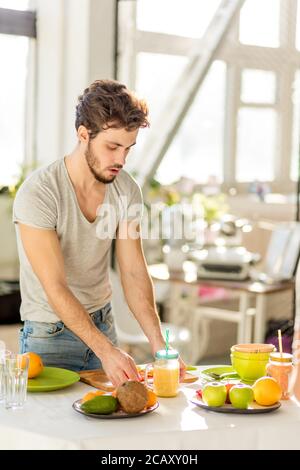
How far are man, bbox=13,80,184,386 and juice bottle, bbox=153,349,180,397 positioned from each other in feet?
0.49

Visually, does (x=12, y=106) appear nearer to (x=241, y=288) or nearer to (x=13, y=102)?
(x=13, y=102)

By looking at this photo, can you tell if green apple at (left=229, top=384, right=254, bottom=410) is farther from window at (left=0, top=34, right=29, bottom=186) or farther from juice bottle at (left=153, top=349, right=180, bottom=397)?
window at (left=0, top=34, right=29, bottom=186)

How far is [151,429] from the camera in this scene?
85.6 inches

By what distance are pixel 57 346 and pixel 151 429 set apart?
709 mm

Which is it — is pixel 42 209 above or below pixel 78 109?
below

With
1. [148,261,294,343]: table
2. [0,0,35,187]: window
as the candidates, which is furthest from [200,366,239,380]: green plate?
[0,0,35,187]: window

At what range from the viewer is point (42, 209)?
2.68m

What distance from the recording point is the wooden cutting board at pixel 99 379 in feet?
8.29

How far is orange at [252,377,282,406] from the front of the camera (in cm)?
234

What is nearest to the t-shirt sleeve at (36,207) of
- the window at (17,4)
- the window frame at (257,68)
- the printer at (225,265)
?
the printer at (225,265)

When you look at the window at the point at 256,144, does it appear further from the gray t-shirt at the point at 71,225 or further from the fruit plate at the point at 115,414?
the fruit plate at the point at 115,414
